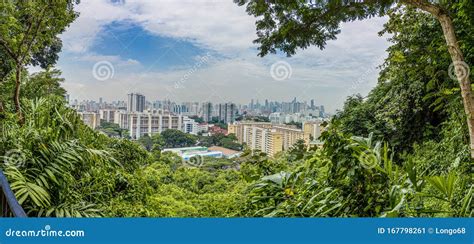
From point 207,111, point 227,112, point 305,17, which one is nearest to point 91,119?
point 207,111

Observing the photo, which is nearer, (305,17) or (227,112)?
(305,17)

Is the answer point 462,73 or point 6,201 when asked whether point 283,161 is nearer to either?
point 462,73

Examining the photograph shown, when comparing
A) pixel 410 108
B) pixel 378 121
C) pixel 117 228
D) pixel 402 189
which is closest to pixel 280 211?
pixel 402 189

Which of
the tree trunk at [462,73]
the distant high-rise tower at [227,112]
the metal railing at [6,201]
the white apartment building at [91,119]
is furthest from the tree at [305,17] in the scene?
the metal railing at [6,201]

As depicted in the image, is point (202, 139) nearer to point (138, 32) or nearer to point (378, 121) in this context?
point (138, 32)

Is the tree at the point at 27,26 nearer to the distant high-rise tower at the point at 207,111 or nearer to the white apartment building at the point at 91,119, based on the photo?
the white apartment building at the point at 91,119

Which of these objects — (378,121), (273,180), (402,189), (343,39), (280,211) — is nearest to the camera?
(402,189)
